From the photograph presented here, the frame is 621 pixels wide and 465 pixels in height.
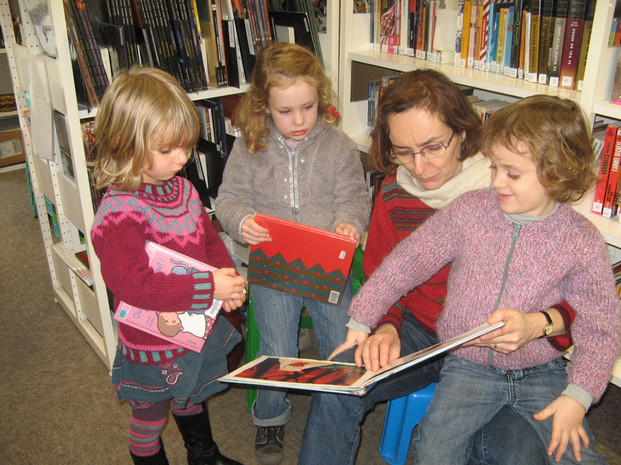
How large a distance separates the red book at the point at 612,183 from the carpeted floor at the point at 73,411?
745 mm

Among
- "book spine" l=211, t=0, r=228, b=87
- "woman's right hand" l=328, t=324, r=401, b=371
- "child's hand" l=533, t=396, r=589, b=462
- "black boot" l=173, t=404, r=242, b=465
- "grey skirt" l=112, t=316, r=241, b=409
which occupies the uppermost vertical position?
"book spine" l=211, t=0, r=228, b=87

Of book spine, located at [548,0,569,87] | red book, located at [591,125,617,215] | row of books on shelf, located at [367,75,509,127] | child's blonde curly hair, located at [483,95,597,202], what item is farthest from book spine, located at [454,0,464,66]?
child's blonde curly hair, located at [483,95,597,202]

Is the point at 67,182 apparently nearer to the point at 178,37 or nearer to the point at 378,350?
the point at 178,37

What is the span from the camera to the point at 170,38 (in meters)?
1.80

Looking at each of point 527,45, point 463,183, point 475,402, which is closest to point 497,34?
point 527,45

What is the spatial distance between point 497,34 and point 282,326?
1.17 metres

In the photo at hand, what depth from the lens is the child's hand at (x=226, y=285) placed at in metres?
1.21

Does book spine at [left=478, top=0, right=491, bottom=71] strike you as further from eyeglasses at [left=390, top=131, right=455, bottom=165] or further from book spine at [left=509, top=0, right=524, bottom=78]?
eyeglasses at [left=390, top=131, right=455, bottom=165]

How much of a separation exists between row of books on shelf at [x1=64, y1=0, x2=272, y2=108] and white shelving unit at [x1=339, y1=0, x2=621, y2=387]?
0.36 m

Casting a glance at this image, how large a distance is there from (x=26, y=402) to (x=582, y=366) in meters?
1.80

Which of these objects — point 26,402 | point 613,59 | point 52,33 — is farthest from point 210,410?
point 613,59

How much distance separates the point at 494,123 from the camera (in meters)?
1.15

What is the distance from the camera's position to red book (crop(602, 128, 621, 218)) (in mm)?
1477

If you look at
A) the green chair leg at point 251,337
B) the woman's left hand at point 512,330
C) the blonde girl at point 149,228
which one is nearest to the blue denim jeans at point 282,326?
the green chair leg at point 251,337
